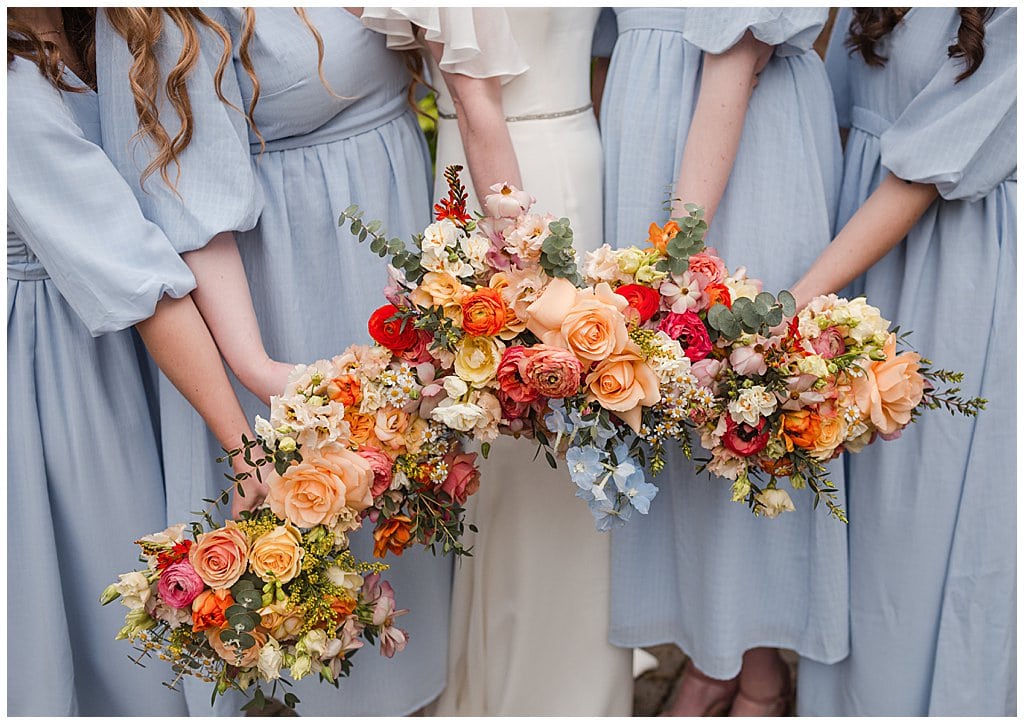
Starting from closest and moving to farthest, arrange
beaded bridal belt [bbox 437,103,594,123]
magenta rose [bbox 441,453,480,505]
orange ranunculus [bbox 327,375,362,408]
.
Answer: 1. orange ranunculus [bbox 327,375,362,408]
2. magenta rose [bbox 441,453,480,505]
3. beaded bridal belt [bbox 437,103,594,123]

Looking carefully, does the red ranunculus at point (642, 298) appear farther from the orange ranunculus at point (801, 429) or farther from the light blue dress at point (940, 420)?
the light blue dress at point (940, 420)

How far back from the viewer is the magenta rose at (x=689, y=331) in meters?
1.57

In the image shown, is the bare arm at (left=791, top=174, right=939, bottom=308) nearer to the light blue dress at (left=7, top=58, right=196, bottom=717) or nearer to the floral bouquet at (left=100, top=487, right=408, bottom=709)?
the floral bouquet at (left=100, top=487, right=408, bottom=709)

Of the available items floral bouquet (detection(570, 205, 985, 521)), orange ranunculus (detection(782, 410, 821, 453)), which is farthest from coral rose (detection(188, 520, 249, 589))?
orange ranunculus (detection(782, 410, 821, 453))

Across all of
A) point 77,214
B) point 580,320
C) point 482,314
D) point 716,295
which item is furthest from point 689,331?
point 77,214

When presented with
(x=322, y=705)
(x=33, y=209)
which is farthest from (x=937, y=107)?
(x=322, y=705)

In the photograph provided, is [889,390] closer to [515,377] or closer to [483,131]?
[515,377]

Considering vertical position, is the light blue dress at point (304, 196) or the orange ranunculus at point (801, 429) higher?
the light blue dress at point (304, 196)

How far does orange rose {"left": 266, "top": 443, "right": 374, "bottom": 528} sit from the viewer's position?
150cm

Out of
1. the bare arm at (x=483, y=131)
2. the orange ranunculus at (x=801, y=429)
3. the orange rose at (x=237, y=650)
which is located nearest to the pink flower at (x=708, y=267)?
the orange ranunculus at (x=801, y=429)

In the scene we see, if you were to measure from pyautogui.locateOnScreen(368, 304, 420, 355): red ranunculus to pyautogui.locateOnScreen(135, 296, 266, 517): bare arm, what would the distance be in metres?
0.37

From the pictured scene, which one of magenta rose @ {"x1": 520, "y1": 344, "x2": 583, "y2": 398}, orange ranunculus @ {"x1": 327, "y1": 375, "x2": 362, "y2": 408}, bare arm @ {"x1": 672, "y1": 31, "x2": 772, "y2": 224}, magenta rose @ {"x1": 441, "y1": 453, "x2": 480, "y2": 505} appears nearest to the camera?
magenta rose @ {"x1": 520, "y1": 344, "x2": 583, "y2": 398}

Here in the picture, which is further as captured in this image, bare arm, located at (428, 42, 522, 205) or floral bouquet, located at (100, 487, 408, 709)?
bare arm, located at (428, 42, 522, 205)

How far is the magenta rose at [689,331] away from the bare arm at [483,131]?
0.49 meters
